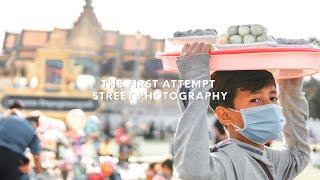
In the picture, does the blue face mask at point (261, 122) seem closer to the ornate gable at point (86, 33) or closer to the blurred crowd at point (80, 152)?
the blurred crowd at point (80, 152)

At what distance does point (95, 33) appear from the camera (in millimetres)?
16625

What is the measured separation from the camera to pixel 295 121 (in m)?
1.98

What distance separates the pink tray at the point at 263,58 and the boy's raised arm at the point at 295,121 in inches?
7.2

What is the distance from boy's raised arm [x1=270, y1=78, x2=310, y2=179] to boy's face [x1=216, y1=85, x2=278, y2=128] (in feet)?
0.47

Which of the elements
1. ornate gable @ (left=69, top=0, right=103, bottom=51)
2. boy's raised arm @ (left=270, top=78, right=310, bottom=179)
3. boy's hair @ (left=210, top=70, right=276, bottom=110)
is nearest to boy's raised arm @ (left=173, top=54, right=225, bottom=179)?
boy's hair @ (left=210, top=70, right=276, bottom=110)

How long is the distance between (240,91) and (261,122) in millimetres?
99

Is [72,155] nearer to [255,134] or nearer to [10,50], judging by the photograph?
[10,50]

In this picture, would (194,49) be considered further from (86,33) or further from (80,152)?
(86,33)

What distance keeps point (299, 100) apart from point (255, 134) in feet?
0.79

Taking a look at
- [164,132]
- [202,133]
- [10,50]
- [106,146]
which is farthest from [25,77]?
[202,133]

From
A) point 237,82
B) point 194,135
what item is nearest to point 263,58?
point 237,82

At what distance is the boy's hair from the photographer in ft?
5.93

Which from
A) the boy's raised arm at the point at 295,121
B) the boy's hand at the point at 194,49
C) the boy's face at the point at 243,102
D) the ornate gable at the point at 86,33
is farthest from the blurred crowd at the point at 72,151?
the ornate gable at the point at 86,33

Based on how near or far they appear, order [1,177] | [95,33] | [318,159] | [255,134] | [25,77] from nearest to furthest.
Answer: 1. [255,134]
2. [1,177]
3. [318,159]
4. [25,77]
5. [95,33]
